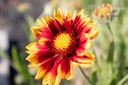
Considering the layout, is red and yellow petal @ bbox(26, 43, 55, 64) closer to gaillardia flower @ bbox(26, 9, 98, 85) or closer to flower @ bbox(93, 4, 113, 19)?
gaillardia flower @ bbox(26, 9, 98, 85)

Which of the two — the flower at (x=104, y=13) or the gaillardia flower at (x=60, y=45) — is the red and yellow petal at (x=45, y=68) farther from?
the flower at (x=104, y=13)

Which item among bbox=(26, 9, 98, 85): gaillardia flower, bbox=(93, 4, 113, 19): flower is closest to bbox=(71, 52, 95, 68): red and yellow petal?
bbox=(26, 9, 98, 85): gaillardia flower

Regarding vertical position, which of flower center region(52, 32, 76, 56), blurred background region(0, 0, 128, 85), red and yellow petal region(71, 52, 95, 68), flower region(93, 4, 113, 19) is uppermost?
flower region(93, 4, 113, 19)

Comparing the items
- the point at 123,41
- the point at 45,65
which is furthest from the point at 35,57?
the point at 123,41

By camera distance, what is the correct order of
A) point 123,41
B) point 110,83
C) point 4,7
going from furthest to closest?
point 4,7 < point 123,41 < point 110,83

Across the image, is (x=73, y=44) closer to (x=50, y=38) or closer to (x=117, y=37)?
(x=50, y=38)

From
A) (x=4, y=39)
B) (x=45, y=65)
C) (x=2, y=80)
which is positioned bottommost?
(x=2, y=80)

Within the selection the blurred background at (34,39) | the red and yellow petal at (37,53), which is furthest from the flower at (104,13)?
the red and yellow petal at (37,53)

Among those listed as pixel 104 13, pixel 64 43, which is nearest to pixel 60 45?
pixel 64 43
